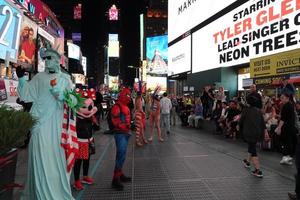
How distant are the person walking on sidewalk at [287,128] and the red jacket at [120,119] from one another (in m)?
3.63

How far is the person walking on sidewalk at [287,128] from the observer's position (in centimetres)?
819

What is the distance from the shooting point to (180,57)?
36.1 metres

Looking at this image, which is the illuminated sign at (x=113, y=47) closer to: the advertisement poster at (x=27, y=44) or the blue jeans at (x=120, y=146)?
the advertisement poster at (x=27, y=44)

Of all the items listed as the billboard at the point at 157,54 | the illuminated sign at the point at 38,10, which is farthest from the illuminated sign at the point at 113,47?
the illuminated sign at the point at 38,10

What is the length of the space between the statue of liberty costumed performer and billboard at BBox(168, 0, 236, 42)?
65.3 ft

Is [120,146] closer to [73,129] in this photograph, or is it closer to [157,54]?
[73,129]

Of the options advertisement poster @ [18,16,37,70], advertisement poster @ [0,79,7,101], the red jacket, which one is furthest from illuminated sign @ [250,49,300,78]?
advertisement poster @ [0,79,7,101]

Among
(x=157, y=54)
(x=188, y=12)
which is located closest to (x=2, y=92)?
(x=188, y=12)

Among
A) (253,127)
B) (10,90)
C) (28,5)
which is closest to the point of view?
(253,127)

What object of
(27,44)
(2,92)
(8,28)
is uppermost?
(27,44)

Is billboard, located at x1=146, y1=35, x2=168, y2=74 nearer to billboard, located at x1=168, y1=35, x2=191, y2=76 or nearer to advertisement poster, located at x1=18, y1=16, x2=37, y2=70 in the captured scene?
billboard, located at x1=168, y1=35, x2=191, y2=76

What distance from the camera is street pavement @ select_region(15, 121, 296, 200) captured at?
5918mm

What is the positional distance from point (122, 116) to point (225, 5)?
18.8 m

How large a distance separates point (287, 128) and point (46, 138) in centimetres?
621
